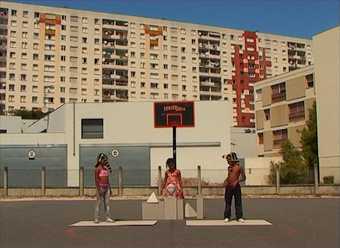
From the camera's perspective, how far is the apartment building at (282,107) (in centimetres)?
6706

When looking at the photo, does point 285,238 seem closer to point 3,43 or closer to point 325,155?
point 325,155

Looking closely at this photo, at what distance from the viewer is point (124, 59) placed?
400 feet

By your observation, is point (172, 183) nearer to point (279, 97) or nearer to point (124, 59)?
point (279, 97)

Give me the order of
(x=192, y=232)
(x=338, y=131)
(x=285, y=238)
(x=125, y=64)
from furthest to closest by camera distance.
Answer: (x=125, y=64)
(x=338, y=131)
(x=192, y=232)
(x=285, y=238)

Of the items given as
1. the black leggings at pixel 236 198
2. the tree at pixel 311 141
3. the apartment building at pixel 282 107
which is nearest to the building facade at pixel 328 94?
the tree at pixel 311 141

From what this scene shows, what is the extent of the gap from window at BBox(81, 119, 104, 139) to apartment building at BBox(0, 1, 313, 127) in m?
58.9

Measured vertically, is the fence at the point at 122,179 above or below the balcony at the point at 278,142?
below

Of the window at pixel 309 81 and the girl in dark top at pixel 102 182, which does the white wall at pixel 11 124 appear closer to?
→ the window at pixel 309 81

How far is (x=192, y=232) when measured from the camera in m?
12.8

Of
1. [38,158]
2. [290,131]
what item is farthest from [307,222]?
[290,131]

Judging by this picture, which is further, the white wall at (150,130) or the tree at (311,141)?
the tree at (311,141)

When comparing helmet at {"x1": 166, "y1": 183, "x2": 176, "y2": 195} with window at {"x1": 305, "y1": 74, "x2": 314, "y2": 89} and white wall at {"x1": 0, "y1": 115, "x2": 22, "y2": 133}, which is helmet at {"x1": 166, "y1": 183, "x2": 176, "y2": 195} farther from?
white wall at {"x1": 0, "y1": 115, "x2": 22, "y2": 133}

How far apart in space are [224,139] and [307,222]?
38.3m

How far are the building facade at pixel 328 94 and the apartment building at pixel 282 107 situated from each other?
36.8ft
